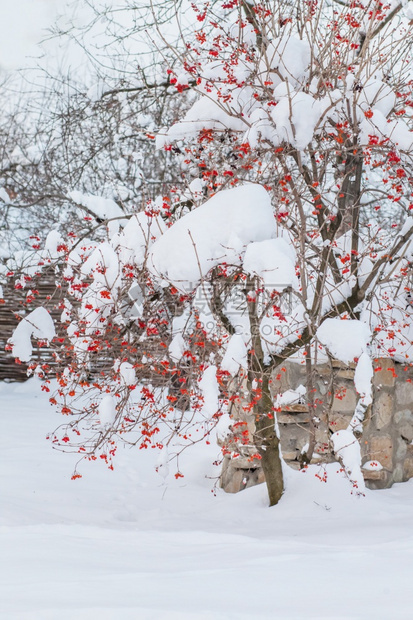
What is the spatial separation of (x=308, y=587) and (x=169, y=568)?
26.2 inches

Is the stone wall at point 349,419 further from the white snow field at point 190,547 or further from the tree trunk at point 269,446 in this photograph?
the tree trunk at point 269,446

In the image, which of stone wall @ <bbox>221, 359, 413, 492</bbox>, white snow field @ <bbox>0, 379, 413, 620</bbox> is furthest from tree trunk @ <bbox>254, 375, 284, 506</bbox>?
stone wall @ <bbox>221, 359, 413, 492</bbox>

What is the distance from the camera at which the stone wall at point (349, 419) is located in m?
4.81

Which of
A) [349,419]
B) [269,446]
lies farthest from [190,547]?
[349,419]

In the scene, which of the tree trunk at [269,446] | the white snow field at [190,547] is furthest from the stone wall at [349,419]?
the tree trunk at [269,446]

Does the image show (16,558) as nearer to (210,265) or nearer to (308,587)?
(308,587)

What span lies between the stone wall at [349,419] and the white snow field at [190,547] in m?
0.22

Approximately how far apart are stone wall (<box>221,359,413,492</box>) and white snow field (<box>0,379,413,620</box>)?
0.71 feet

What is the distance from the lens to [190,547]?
11.4 ft

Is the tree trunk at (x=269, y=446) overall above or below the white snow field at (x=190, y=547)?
above

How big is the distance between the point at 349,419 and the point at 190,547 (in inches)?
69.6

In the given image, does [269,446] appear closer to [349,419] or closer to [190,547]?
[349,419]

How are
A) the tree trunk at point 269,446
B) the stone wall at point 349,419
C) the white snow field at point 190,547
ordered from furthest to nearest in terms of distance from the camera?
the stone wall at point 349,419, the tree trunk at point 269,446, the white snow field at point 190,547

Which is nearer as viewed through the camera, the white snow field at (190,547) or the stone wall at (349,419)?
the white snow field at (190,547)
